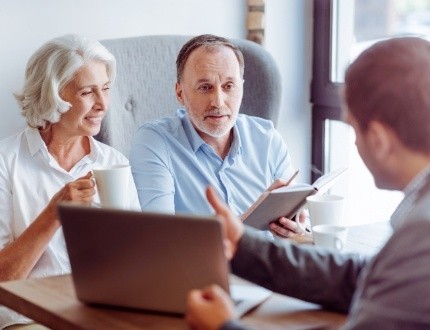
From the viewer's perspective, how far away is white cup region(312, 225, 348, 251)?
1.96 m

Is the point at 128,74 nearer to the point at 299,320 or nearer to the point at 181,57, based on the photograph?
the point at 181,57

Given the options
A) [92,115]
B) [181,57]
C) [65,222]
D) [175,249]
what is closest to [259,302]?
[175,249]

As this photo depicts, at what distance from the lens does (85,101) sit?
2.49m

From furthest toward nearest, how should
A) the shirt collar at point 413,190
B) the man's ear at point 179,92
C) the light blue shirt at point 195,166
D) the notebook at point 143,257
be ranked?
the man's ear at point 179,92, the light blue shirt at point 195,166, the notebook at point 143,257, the shirt collar at point 413,190

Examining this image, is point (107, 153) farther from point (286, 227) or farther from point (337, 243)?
point (337, 243)

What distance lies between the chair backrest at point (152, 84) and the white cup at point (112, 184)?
86cm

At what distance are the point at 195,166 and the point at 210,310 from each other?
1343 mm

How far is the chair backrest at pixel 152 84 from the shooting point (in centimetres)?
293

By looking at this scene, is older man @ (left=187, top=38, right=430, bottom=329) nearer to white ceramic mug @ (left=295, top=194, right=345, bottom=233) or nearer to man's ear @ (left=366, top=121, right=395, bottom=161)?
man's ear @ (left=366, top=121, right=395, bottom=161)

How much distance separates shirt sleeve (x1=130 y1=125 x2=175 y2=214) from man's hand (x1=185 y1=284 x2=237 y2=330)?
Result: 1.14 meters

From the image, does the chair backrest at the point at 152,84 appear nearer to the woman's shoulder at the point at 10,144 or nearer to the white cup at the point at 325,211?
the woman's shoulder at the point at 10,144

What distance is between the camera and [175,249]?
5.16 feet

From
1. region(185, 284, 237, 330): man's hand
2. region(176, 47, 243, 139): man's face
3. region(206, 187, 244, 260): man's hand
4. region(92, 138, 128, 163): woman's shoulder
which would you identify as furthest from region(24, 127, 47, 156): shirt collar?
region(185, 284, 237, 330): man's hand

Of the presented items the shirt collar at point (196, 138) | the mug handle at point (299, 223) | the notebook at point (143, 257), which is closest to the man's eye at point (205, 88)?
the shirt collar at point (196, 138)
